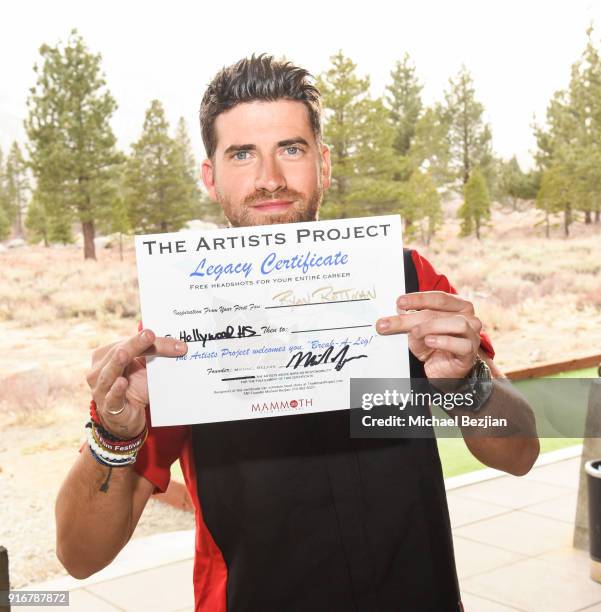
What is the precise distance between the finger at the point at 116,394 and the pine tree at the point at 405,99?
5.82 meters

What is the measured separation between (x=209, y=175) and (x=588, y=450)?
2542 millimetres

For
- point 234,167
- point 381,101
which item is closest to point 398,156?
point 381,101

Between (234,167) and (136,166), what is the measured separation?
13.4 ft

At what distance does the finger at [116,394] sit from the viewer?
3.50 feet

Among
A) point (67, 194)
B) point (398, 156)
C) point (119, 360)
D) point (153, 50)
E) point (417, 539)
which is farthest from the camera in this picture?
point (398, 156)

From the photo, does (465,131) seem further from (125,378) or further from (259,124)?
(125,378)

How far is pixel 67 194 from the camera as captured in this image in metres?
4.97

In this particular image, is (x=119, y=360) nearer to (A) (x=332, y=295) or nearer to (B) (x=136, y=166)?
(A) (x=332, y=295)

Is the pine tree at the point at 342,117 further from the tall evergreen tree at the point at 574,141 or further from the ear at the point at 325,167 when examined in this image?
the ear at the point at 325,167

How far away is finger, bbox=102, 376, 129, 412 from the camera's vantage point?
1066 millimetres

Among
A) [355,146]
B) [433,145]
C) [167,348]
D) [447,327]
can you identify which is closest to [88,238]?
[355,146]

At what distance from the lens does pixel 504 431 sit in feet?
4.10

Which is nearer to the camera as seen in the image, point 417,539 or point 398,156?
point 417,539
